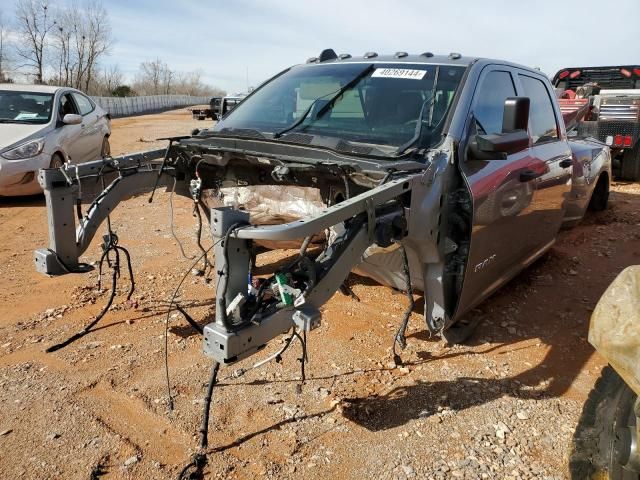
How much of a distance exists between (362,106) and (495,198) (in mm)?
1084

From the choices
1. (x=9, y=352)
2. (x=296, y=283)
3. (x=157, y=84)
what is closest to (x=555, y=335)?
(x=296, y=283)

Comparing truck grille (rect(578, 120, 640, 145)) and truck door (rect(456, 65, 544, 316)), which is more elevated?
truck grille (rect(578, 120, 640, 145))

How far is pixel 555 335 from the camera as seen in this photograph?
3.98 metres

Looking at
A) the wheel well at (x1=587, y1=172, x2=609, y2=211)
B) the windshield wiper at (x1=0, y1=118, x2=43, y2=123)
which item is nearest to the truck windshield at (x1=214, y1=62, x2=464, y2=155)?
the wheel well at (x1=587, y1=172, x2=609, y2=211)

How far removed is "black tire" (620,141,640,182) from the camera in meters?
10.4

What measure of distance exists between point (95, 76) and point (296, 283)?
204 ft

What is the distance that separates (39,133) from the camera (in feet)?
25.1

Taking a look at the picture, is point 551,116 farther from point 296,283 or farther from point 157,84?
point 157,84

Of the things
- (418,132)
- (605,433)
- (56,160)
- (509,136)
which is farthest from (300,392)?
(56,160)

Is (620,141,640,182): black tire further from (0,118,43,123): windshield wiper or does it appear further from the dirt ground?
(0,118,43,123): windshield wiper

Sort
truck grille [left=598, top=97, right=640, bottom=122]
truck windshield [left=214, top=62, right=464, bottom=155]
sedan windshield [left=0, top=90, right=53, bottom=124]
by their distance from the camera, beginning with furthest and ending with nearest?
truck grille [left=598, top=97, right=640, bottom=122] < sedan windshield [left=0, top=90, right=53, bottom=124] < truck windshield [left=214, top=62, right=464, bottom=155]

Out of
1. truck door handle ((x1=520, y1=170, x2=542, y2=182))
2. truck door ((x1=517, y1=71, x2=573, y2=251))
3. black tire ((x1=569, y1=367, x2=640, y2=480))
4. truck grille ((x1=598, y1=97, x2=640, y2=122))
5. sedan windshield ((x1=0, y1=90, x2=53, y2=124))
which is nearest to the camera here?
black tire ((x1=569, y1=367, x2=640, y2=480))

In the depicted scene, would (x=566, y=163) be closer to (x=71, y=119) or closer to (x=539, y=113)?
(x=539, y=113)

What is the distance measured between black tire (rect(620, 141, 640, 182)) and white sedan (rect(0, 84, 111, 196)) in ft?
32.8
